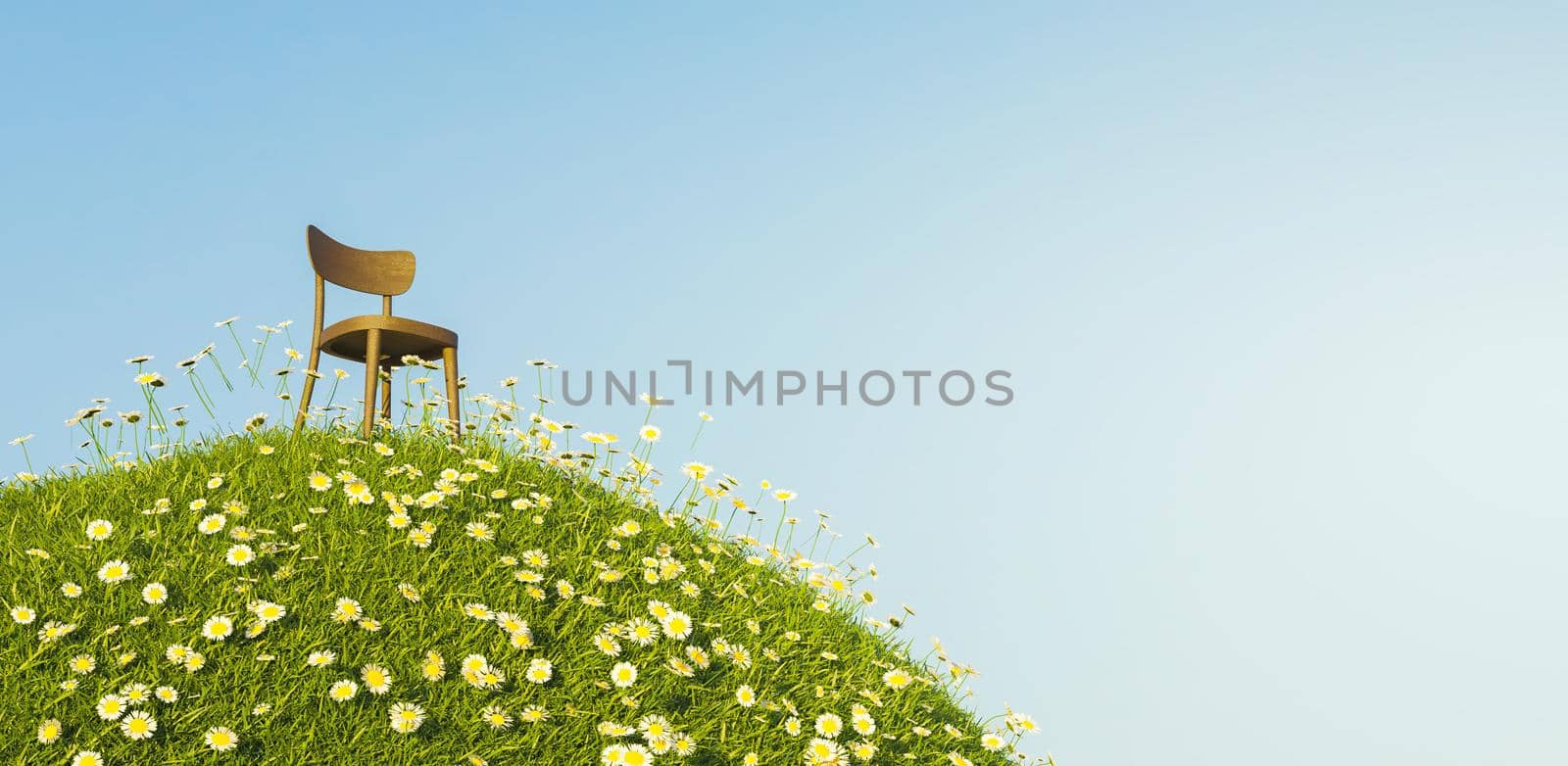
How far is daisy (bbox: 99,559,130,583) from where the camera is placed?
4.66 meters

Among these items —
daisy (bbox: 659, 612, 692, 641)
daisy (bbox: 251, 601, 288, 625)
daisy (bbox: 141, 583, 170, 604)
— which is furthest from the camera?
daisy (bbox: 659, 612, 692, 641)

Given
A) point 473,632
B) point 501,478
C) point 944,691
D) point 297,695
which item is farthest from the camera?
point 501,478

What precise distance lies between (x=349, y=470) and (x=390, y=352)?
1.52m

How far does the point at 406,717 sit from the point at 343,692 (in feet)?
0.90

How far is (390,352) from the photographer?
7.44 meters

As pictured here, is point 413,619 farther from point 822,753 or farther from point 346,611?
point 822,753

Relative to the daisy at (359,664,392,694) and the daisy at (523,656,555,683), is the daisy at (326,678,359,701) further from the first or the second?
the daisy at (523,656,555,683)

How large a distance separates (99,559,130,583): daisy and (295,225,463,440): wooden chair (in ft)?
6.41

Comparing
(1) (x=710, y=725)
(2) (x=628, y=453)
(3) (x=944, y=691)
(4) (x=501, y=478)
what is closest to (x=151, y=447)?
(4) (x=501, y=478)

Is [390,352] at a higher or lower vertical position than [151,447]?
higher

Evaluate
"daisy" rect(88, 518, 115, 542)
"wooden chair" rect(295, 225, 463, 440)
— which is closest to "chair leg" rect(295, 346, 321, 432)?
"wooden chair" rect(295, 225, 463, 440)

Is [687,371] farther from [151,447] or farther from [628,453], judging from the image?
[151,447]

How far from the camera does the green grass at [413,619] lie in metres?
4.19

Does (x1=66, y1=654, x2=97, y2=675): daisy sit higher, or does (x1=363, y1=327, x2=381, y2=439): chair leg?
(x1=363, y1=327, x2=381, y2=439): chair leg
